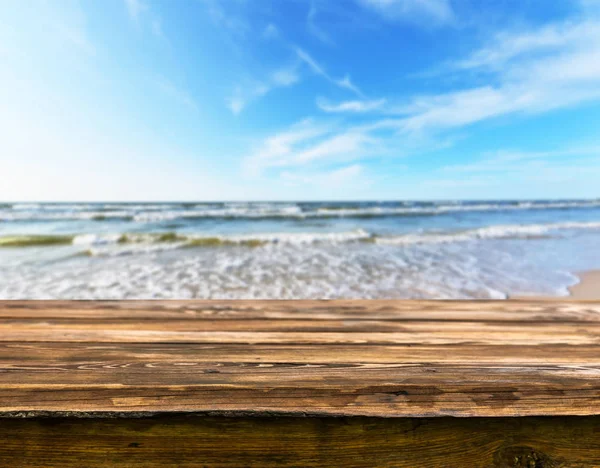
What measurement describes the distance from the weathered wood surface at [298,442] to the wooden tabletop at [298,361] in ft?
0.15

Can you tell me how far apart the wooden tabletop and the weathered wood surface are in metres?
0.05

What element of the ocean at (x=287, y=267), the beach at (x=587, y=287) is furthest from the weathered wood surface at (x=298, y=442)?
the beach at (x=587, y=287)

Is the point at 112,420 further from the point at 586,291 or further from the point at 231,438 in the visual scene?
the point at 586,291

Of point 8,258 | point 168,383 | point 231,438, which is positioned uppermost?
point 168,383

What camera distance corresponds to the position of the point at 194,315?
139 cm

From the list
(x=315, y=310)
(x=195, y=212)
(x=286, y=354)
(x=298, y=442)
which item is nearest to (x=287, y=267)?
(x=315, y=310)

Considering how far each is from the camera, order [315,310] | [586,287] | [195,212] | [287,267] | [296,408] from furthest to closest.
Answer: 1. [195,212]
2. [287,267]
3. [586,287]
4. [315,310]
5. [296,408]

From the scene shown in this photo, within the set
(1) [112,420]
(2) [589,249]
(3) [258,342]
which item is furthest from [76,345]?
(2) [589,249]

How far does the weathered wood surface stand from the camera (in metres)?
0.73

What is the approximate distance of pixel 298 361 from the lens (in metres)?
0.92

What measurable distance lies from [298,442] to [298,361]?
212 millimetres

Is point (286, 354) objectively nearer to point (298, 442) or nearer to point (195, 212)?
point (298, 442)

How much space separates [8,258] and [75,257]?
126 cm

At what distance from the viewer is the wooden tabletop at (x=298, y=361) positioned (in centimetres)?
73
